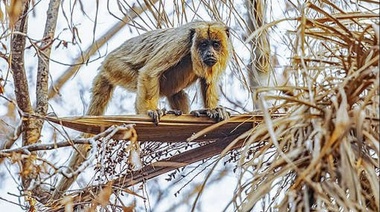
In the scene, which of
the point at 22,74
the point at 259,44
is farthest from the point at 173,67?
the point at 22,74

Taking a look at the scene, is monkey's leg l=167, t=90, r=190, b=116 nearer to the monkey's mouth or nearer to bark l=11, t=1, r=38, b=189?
the monkey's mouth

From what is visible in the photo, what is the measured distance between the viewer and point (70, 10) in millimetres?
2654

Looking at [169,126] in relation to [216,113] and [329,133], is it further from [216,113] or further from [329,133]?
[329,133]

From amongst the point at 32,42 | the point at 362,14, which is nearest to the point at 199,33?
the point at 32,42

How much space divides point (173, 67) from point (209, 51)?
0.26 meters

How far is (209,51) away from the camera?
3215mm

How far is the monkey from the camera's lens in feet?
10.7

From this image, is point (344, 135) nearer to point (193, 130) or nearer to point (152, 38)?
point (193, 130)

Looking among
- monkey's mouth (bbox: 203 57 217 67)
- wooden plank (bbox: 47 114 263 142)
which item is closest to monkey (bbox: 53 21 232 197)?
monkey's mouth (bbox: 203 57 217 67)

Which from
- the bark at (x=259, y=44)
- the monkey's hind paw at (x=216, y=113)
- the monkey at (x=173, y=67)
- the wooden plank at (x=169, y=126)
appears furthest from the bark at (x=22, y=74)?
the bark at (x=259, y=44)

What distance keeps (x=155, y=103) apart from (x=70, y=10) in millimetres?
745

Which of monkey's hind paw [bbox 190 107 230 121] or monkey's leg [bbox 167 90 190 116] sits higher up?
monkey's leg [bbox 167 90 190 116]

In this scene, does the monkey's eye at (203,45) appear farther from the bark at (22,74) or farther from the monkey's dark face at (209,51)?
the bark at (22,74)

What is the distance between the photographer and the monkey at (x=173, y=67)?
128 inches
